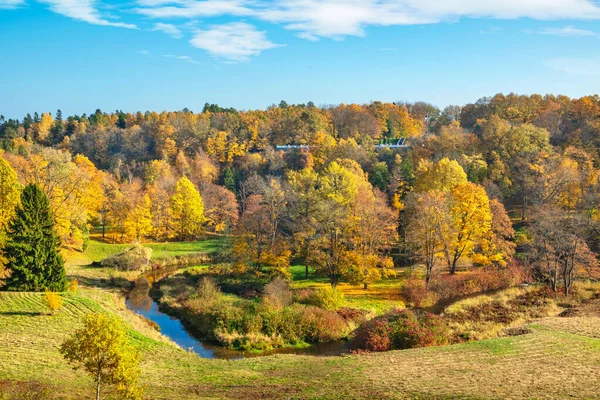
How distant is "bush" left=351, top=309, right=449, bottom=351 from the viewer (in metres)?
29.9

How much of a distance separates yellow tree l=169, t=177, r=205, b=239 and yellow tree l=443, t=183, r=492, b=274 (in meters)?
35.1

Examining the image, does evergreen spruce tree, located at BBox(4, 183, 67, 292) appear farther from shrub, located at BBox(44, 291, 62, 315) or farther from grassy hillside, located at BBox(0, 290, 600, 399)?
shrub, located at BBox(44, 291, 62, 315)

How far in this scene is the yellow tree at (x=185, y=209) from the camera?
6700 centimetres

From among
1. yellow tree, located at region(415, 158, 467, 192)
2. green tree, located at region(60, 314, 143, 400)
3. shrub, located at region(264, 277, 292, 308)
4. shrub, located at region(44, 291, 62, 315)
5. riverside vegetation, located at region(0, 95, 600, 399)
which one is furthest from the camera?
yellow tree, located at region(415, 158, 467, 192)

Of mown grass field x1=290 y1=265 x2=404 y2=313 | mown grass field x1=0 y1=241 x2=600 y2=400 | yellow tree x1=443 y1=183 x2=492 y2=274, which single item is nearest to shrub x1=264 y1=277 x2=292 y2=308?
mown grass field x1=290 y1=265 x2=404 y2=313

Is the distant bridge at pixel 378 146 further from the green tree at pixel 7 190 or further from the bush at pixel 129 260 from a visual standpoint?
the green tree at pixel 7 190

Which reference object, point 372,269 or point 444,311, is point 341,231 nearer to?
point 372,269

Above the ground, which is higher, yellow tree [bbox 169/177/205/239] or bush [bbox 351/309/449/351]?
yellow tree [bbox 169/177/205/239]

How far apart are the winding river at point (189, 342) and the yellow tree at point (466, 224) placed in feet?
62.1

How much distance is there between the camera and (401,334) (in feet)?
99.8

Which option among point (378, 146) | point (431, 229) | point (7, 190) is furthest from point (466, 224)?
point (378, 146)

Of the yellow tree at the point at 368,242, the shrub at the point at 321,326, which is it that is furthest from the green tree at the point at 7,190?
the yellow tree at the point at 368,242

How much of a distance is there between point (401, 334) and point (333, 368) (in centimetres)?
771

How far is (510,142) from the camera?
73.2 metres
